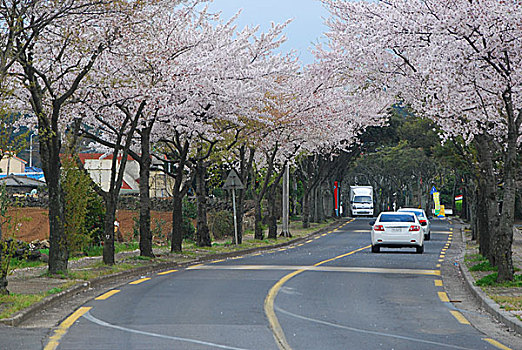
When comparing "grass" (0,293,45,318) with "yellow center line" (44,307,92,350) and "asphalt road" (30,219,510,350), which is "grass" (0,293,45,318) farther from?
"asphalt road" (30,219,510,350)

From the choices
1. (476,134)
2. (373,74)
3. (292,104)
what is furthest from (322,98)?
(476,134)

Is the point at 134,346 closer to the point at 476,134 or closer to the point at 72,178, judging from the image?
the point at 72,178

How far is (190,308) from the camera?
1260cm

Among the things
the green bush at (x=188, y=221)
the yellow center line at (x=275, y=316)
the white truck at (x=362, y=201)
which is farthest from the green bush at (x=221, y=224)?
the white truck at (x=362, y=201)

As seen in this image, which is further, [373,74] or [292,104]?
[292,104]

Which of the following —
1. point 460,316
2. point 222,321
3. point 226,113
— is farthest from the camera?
point 226,113

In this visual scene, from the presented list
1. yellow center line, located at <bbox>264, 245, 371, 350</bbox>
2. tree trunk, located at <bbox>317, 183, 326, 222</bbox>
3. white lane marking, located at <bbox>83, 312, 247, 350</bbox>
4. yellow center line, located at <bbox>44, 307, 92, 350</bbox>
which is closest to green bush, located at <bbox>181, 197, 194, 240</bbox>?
yellow center line, located at <bbox>264, 245, 371, 350</bbox>

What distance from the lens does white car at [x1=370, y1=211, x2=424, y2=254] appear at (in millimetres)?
29094

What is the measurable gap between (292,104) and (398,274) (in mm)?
15856

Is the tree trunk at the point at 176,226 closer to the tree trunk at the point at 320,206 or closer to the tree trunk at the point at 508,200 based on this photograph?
the tree trunk at the point at 508,200

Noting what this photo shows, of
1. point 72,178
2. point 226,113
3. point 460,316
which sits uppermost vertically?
point 226,113

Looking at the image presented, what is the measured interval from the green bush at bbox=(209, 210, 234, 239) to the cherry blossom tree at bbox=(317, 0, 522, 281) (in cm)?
1984

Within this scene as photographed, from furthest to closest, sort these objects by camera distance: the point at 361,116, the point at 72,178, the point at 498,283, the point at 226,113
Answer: the point at 361,116 < the point at 226,113 < the point at 72,178 < the point at 498,283

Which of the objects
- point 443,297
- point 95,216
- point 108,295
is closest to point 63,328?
point 108,295
